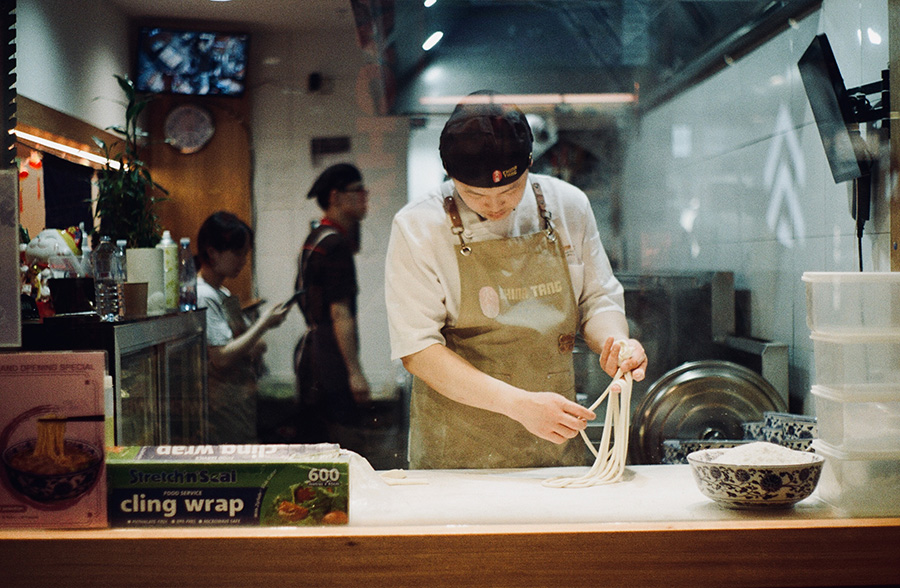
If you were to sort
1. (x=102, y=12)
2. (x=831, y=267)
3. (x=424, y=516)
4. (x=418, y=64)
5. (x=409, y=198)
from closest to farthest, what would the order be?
(x=424, y=516) → (x=102, y=12) → (x=831, y=267) → (x=418, y=64) → (x=409, y=198)

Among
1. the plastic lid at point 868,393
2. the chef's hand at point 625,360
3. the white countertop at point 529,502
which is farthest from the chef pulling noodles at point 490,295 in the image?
the plastic lid at point 868,393

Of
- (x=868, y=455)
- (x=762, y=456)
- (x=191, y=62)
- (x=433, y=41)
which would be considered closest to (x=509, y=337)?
(x=762, y=456)

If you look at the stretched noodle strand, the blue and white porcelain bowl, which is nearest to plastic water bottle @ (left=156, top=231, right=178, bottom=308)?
the stretched noodle strand

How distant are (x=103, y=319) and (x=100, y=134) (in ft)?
1.45

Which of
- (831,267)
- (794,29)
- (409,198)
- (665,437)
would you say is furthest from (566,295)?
(794,29)

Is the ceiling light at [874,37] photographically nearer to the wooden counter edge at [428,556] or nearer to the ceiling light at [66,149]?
the wooden counter edge at [428,556]

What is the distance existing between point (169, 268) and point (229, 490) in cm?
83

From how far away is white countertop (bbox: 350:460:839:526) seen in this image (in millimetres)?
1138

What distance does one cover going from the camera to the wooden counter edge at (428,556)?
1073mm

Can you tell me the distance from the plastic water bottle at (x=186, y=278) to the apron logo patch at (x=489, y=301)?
2.48 ft

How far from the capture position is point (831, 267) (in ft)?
5.76

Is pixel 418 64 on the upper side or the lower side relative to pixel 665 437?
upper

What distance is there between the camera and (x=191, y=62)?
1881 millimetres

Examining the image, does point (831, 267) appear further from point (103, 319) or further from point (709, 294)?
point (103, 319)
